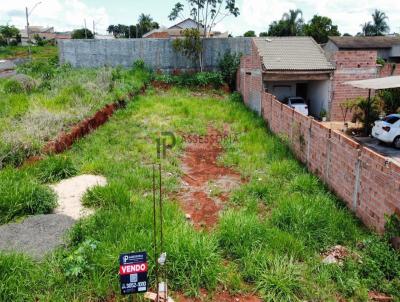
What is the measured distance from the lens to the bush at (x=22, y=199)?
249 inches

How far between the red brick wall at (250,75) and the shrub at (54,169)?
9.61 meters

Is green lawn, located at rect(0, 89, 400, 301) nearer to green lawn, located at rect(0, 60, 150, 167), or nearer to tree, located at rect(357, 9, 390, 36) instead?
green lawn, located at rect(0, 60, 150, 167)

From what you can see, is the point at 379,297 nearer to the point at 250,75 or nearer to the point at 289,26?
the point at 250,75

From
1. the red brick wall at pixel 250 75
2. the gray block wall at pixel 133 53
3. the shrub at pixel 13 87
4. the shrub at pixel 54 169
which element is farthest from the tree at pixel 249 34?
the shrub at pixel 54 169

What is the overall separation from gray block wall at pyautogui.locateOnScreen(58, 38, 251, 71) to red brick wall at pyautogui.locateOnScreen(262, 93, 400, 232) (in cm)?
1430

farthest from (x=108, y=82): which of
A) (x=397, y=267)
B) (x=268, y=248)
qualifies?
(x=397, y=267)

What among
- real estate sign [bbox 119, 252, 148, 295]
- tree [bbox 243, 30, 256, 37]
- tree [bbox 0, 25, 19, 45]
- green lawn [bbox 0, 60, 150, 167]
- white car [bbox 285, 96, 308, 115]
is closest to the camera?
real estate sign [bbox 119, 252, 148, 295]

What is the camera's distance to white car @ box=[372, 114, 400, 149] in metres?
12.3

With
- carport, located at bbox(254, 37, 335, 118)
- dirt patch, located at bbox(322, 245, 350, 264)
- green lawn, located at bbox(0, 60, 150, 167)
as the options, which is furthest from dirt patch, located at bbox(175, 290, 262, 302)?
carport, located at bbox(254, 37, 335, 118)

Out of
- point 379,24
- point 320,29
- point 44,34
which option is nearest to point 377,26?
point 379,24

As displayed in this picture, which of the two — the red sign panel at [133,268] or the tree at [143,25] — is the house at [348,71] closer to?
the red sign panel at [133,268]

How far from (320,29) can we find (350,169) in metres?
42.7

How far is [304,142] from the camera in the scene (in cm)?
955

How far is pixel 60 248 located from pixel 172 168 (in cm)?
451
